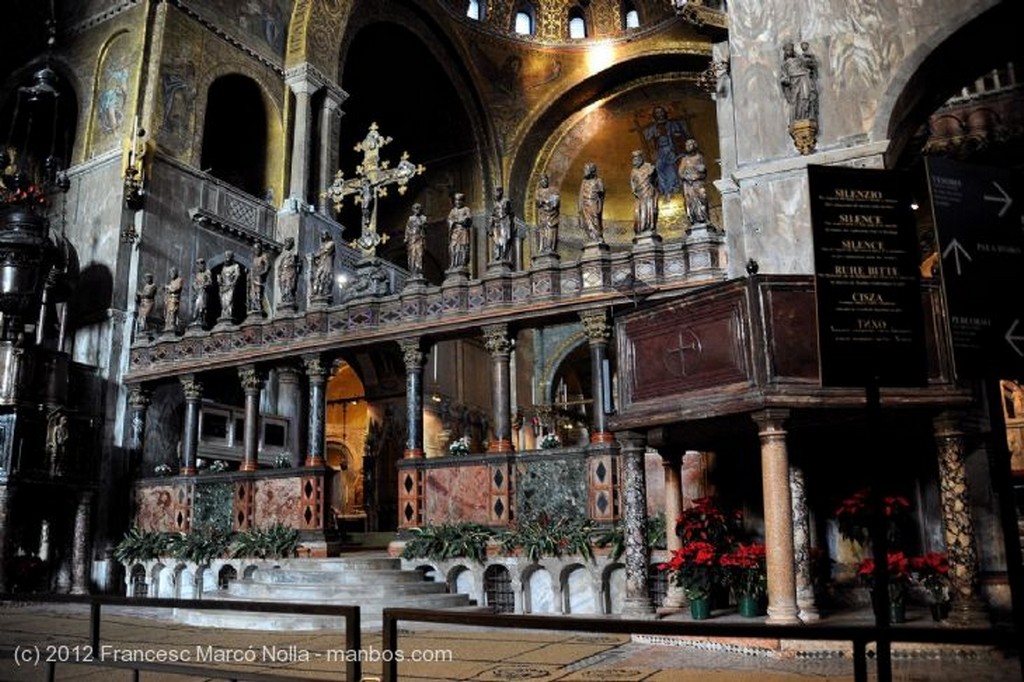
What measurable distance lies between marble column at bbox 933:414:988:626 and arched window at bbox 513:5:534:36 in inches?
977

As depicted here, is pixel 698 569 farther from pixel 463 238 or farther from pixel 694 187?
pixel 463 238

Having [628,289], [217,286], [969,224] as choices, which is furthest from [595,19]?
[969,224]

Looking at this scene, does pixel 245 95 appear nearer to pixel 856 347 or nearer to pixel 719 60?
pixel 719 60

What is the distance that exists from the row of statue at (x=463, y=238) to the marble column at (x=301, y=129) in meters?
4.11

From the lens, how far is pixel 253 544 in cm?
1366

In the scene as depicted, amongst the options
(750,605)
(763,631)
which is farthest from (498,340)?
(763,631)

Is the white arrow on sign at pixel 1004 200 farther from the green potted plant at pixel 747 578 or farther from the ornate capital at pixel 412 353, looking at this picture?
the ornate capital at pixel 412 353

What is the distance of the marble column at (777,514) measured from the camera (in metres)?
6.75

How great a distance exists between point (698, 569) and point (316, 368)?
886 centimetres

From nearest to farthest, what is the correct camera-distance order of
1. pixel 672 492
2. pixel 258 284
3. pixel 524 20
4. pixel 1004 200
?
pixel 1004 200
pixel 672 492
pixel 258 284
pixel 524 20

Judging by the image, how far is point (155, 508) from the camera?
15883 millimetres

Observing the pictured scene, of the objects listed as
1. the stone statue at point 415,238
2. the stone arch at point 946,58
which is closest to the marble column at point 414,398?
the stone statue at point 415,238

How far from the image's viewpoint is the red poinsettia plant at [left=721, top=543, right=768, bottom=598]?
25.3ft

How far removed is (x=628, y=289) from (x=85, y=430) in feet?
35.1
